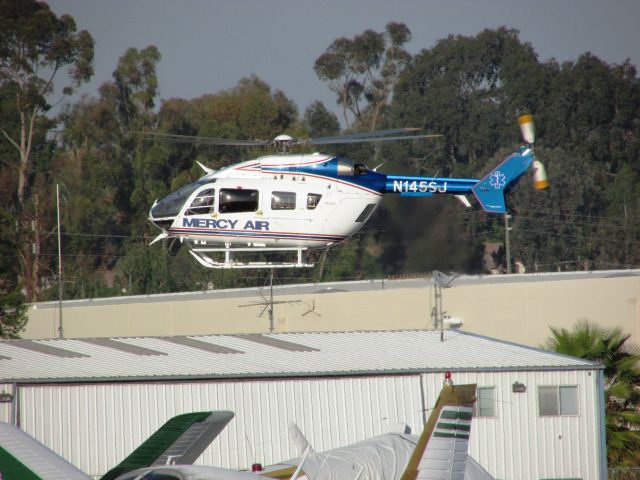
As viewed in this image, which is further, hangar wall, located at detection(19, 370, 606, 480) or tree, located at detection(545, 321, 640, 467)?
tree, located at detection(545, 321, 640, 467)

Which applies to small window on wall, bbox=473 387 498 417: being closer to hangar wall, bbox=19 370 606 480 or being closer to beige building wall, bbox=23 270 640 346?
hangar wall, bbox=19 370 606 480

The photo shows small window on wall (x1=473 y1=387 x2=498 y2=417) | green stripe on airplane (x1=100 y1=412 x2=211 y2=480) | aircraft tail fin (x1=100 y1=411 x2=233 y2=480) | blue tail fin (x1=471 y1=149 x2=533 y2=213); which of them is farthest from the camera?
blue tail fin (x1=471 y1=149 x2=533 y2=213)

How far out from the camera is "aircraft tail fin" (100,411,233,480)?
571 inches

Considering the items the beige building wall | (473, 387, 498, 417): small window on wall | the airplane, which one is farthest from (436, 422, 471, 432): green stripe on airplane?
the beige building wall

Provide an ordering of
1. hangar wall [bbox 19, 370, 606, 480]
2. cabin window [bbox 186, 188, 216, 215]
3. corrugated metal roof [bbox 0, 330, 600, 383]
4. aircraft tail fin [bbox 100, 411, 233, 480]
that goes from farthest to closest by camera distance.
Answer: cabin window [bbox 186, 188, 216, 215] → corrugated metal roof [bbox 0, 330, 600, 383] → hangar wall [bbox 19, 370, 606, 480] → aircraft tail fin [bbox 100, 411, 233, 480]

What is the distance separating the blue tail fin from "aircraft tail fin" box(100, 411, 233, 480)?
1358 cm

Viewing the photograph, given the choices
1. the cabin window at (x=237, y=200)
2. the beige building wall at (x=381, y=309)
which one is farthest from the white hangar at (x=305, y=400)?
the beige building wall at (x=381, y=309)

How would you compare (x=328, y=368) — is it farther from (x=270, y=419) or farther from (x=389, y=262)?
(x=389, y=262)

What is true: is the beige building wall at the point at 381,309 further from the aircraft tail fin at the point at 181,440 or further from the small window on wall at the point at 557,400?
the aircraft tail fin at the point at 181,440

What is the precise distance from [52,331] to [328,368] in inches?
1046

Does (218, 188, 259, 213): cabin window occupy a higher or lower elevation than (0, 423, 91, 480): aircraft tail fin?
higher

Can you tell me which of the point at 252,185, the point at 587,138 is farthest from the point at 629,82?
the point at 252,185

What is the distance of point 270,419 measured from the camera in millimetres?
21328

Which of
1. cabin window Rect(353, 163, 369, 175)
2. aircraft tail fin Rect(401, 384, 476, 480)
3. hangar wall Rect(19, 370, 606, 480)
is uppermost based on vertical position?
cabin window Rect(353, 163, 369, 175)
